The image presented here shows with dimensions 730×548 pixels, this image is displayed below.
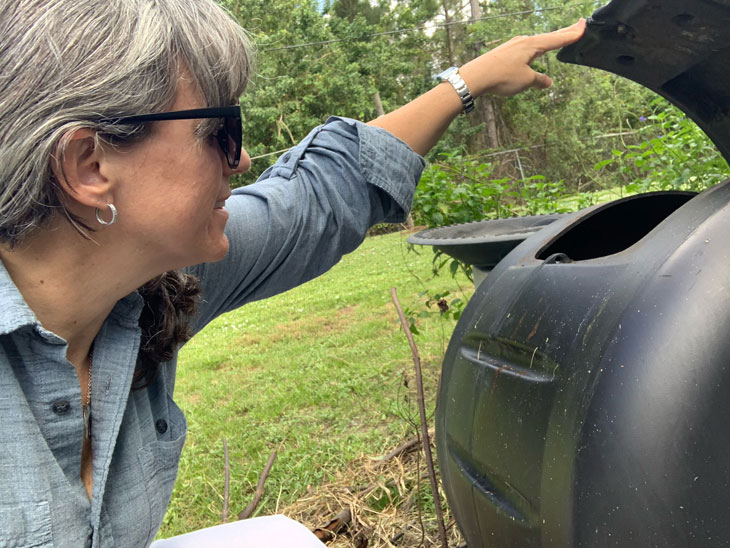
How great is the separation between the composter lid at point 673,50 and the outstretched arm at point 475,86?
44 cm

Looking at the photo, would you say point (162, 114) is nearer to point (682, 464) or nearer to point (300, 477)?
point (682, 464)

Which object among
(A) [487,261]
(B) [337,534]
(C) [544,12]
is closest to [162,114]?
(A) [487,261]

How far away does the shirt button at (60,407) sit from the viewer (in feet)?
4.17

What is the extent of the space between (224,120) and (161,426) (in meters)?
0.77

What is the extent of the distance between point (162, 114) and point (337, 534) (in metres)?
1.76

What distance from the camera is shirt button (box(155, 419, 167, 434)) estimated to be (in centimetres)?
160

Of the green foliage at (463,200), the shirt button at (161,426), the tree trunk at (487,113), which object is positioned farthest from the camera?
the tree trunk at (487,113)

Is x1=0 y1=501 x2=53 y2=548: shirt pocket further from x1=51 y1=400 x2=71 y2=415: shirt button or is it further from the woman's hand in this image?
the woman's hand

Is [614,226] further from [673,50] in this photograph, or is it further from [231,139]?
[231,139]

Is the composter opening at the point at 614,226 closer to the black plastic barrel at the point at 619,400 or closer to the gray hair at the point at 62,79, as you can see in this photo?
the black plastic barrel at the point at 619,400

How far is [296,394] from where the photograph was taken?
448 cm

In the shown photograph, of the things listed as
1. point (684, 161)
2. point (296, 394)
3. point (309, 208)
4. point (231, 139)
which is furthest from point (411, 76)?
point (231, 139)

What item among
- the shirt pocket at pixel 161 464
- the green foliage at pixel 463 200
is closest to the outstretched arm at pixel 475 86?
the shirt pocket at pixel 161 464

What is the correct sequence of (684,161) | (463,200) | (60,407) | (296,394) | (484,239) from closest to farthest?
(60,407), (484,239), (684,161), (463,200), (296,394)
